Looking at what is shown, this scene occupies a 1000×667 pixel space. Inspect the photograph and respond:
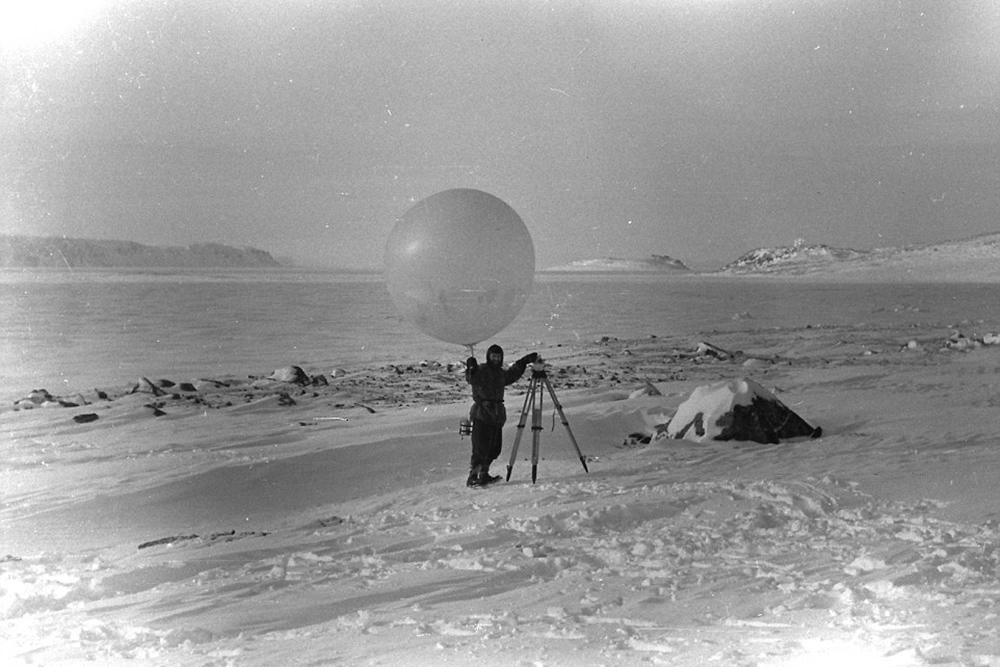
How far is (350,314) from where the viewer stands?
9.38 metres

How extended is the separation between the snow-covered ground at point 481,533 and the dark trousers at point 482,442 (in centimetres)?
22

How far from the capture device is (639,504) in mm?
4723

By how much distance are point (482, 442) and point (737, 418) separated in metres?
2.23

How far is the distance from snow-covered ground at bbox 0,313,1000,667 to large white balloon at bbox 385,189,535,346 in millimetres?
1115

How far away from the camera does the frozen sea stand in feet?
26.1

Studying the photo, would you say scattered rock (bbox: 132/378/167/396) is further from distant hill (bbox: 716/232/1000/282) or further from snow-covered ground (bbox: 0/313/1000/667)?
distant hill (bbox: 716/232/1000/282)

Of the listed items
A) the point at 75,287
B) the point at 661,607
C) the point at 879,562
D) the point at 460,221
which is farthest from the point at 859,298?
the point at 75,287

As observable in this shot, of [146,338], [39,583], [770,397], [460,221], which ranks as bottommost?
[39,583]

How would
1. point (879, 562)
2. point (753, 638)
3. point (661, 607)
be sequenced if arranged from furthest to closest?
1. point (879, 562)
2. point (661, 607)
3. point (753, 638)

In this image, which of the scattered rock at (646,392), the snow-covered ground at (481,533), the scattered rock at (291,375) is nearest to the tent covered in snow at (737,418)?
the snow-covered ground at (481,533)

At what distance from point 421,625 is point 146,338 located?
232 inches

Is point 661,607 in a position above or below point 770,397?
below

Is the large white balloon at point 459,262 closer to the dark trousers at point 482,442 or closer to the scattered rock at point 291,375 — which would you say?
the dark trousers at point 482,442

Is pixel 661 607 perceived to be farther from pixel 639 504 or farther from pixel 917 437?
pixel 917 437
